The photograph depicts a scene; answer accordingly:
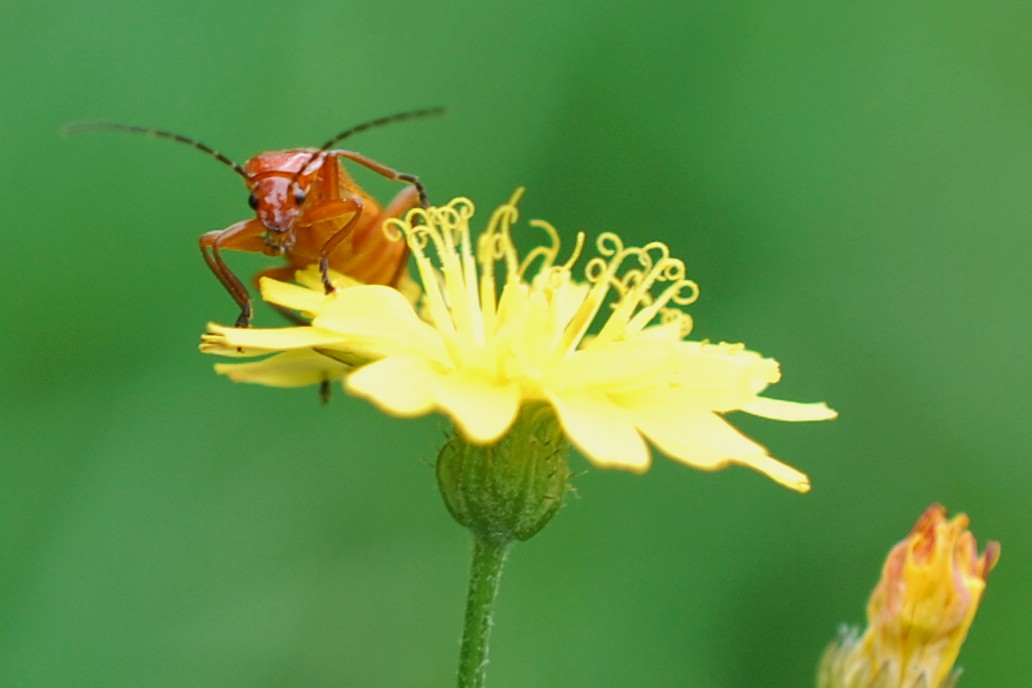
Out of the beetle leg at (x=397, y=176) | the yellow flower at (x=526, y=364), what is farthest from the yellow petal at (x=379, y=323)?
the beetle leg at (x=397, y=176)

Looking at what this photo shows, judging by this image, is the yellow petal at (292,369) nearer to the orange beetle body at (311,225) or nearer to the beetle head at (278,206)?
the orange beetle body at (311,225)

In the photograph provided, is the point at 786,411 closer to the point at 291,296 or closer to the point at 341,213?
the point at 291,296

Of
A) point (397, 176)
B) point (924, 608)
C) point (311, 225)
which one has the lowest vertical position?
point (924, 608)

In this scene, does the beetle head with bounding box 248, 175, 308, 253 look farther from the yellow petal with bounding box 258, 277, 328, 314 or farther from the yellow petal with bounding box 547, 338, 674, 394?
the yellow petal with bounding box 547, 338, 674, 394

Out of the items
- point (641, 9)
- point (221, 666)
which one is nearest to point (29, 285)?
point (221, 666)

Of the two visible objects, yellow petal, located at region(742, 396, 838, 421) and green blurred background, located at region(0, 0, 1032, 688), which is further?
green blurred background, located at region(0, 0, 1032, 688)

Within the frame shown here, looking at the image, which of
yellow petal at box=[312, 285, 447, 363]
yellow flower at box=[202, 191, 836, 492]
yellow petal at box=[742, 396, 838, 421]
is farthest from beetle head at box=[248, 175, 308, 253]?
yellow petal at box=[742, 396, 838, 421]

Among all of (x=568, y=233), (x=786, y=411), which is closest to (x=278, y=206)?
(x=786, y=411)
